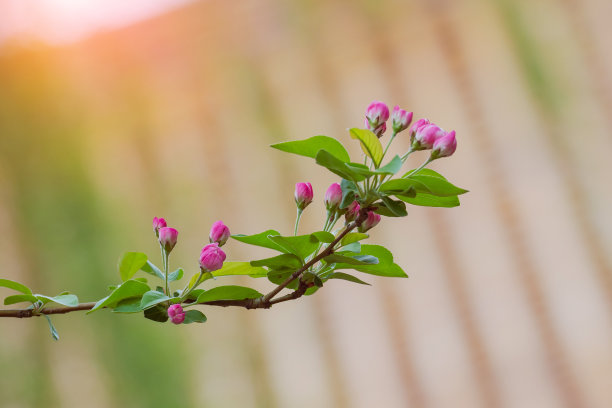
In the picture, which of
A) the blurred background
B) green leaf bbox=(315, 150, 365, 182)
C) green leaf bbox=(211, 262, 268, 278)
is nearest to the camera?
green leaf bbox=(315, 150, 365, 182)

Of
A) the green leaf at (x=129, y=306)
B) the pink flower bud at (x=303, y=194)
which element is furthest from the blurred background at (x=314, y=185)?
the green leaf at (x=129, y=306)

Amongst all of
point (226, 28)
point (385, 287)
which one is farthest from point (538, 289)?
point (226, 28)

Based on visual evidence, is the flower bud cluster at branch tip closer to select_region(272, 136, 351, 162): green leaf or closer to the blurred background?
select_region(272, 136, 351, 162): green leaf

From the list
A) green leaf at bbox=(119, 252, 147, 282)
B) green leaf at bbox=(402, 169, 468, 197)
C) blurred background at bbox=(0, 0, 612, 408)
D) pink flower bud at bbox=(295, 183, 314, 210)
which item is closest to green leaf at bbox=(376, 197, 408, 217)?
green leaf at bbox=(402, 169, 468, 197)

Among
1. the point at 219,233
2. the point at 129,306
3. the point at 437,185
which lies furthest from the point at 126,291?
the point at 437,185

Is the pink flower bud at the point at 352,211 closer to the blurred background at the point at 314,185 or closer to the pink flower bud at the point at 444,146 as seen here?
the pink flower bud at the point at 444,146

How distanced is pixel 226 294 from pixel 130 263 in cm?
15

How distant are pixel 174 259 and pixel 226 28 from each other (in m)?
0.78

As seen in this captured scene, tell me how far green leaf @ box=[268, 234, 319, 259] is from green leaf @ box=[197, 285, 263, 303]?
42mm

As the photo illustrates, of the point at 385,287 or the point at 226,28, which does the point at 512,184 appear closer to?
the point at 385,287

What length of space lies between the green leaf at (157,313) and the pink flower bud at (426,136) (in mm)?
227

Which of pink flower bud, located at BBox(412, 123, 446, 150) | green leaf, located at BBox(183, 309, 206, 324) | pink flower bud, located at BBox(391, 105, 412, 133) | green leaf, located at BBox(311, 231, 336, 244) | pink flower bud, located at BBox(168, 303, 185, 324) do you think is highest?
pink flower bud, located at BBox(391, 105, 412, 133)

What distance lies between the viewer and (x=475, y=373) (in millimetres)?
1950

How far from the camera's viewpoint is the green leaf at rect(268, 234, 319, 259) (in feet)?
1.62
